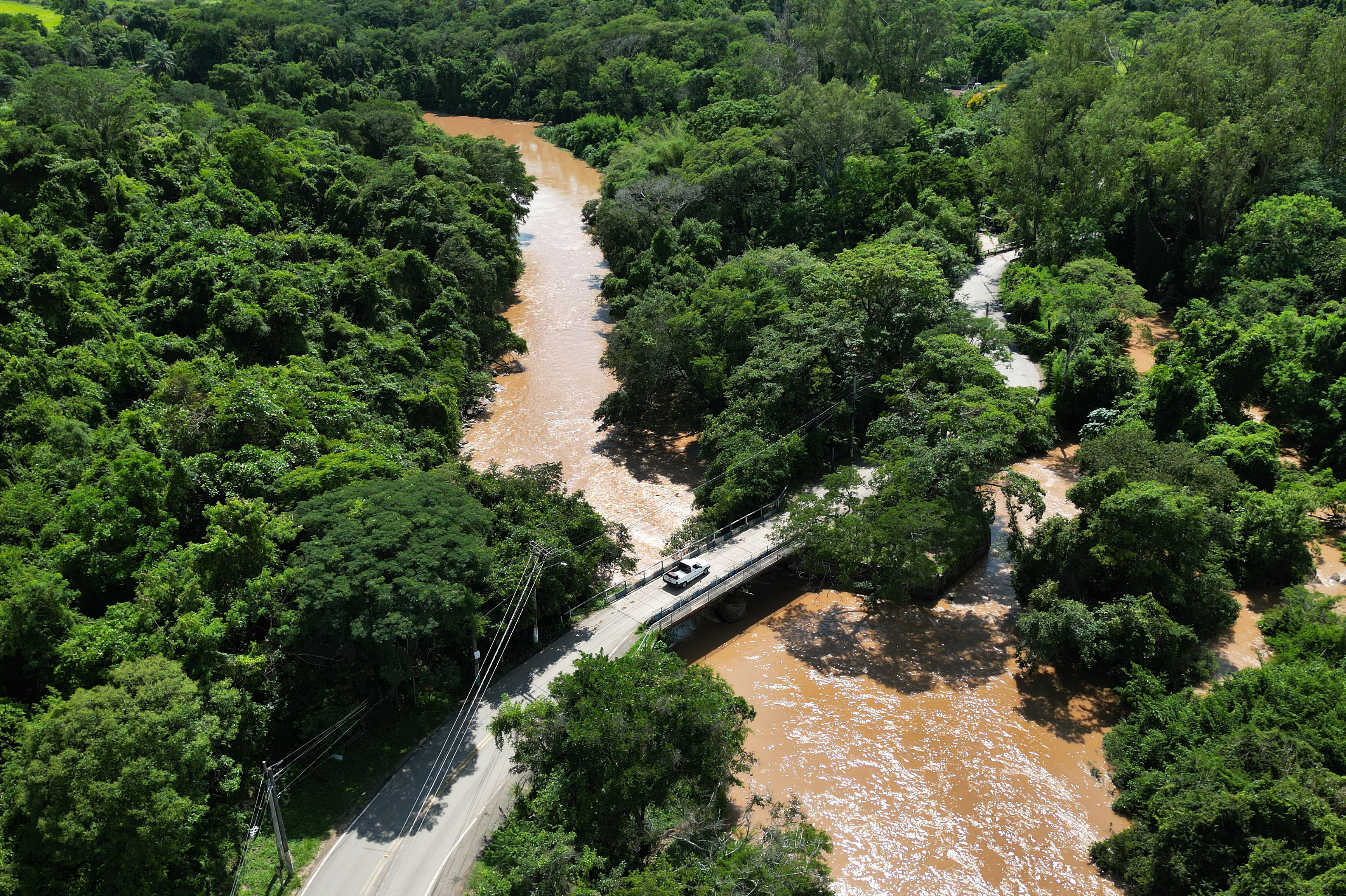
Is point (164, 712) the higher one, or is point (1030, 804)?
point (164, 712)

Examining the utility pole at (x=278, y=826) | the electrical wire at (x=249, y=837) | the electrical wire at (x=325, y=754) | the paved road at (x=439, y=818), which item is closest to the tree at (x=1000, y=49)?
the paved road at (x=439, y=818)

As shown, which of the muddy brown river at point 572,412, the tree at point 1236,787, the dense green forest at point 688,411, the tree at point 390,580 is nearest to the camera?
the tree at point 1236,787

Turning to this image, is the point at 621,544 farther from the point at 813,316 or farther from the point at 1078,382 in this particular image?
the point at 1078,382

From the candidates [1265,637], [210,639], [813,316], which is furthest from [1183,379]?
[210,639]

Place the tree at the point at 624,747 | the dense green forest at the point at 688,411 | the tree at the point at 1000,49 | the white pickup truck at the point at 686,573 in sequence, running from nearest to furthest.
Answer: the tree at the point at 624,747 < the dense green forest at the point at 688,411 < the white pickup truck at the point at 686,573 < the tree at the point at 1000,49

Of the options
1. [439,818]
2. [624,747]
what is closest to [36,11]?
[439,818]

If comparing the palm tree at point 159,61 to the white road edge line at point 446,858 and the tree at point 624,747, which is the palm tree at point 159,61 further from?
the tree at point 624,747
